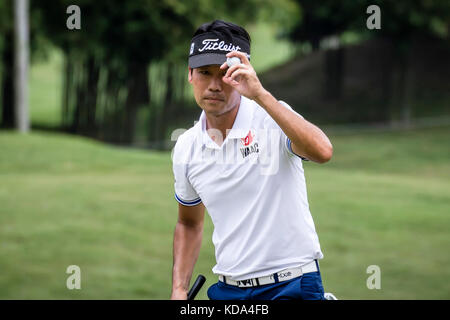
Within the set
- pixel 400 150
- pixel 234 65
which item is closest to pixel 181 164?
pixel 234 65

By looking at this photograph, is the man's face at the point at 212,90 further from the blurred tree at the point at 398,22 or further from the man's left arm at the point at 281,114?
the blurred tree at the point at 398,22

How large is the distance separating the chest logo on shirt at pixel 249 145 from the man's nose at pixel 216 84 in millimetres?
282

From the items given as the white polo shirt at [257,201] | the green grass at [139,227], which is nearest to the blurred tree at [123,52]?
the green grass at [139,227]

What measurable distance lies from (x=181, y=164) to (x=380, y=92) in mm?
36072

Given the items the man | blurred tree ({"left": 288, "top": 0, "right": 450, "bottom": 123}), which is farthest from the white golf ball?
blurred tree ({"left": 288, "top": 0, "right": 450, "bottom": 123})

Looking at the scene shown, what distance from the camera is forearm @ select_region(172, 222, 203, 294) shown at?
13.6 feet

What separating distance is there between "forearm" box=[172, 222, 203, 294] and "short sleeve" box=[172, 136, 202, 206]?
181 millimetres

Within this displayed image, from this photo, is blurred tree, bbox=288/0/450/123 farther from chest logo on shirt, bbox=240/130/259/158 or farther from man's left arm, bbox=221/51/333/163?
man's left arm, bbox=221/51/333/163

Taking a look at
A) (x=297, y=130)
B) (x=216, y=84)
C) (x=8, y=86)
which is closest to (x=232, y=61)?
(x=216, y=84)

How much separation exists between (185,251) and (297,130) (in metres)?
1.23

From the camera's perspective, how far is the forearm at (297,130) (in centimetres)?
333

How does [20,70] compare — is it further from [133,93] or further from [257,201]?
[257,201]

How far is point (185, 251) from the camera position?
429 cm
